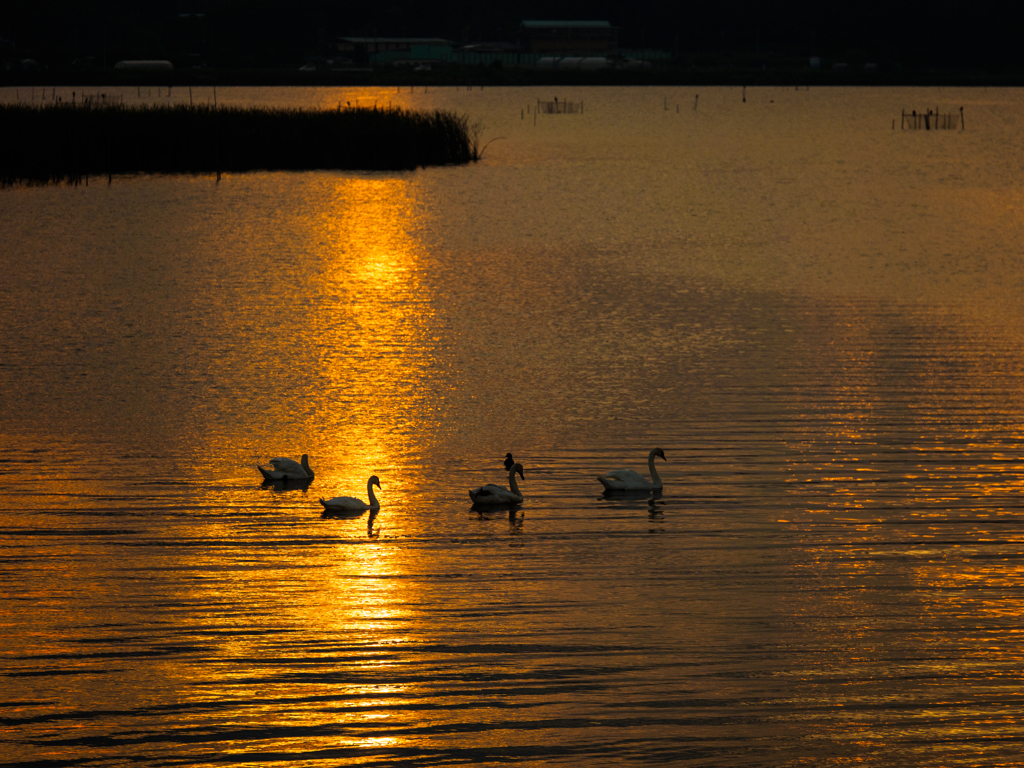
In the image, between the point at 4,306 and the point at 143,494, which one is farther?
the point at 4,306

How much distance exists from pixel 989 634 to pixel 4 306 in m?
22.8

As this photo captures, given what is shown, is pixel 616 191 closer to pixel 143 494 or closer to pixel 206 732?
pixel 143 494

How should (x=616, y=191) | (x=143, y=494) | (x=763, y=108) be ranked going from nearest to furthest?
1. (x=143, y=494)
2. (x=616, y=191)
3. (x=763, y=108)

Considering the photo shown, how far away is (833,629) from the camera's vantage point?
1081 centimetres
